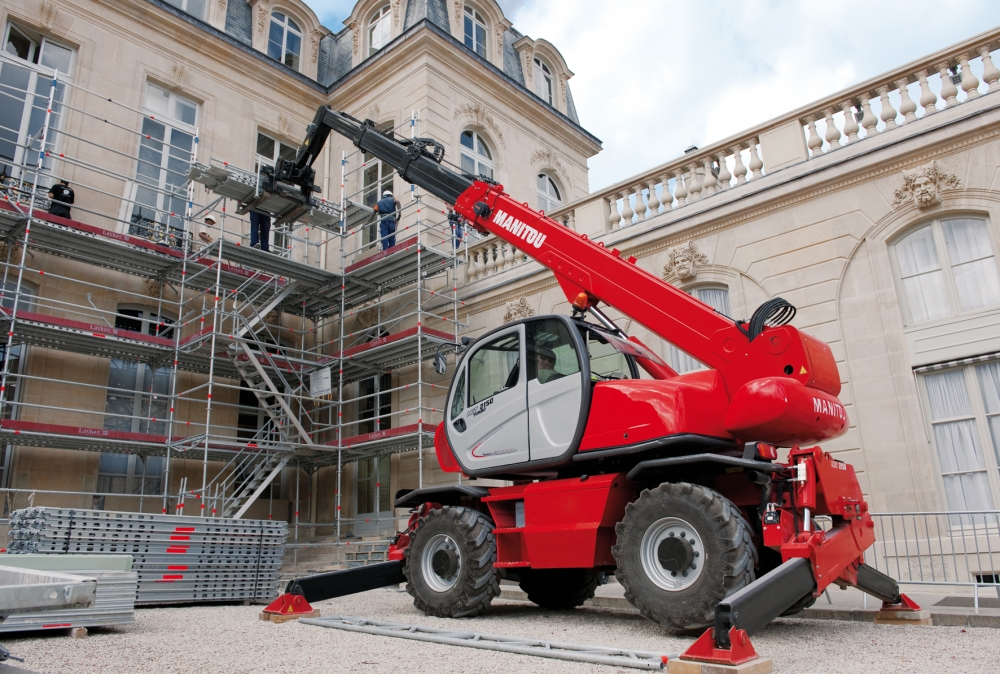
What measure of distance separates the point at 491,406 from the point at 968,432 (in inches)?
265

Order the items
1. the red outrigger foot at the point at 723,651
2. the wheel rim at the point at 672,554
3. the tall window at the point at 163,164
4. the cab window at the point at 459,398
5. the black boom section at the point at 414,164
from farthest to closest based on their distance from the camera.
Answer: the tall window at the point at 163,164, the black boom section at the point at 414,164, the cab window at the point at 459,398, the wheel rim at the point at 672,554, the red outrigger foot at the point at 723,651

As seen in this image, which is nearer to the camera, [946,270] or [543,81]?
[946,270]

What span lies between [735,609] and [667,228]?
9.40m

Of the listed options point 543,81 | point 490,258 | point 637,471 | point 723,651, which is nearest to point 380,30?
point 543,81

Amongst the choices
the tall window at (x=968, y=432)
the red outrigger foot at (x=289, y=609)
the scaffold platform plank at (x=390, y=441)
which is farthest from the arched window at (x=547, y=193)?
the red outrigger foot at (x=289, y=609)

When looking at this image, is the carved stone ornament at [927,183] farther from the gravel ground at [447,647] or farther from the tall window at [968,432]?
the gravel ground at [447,647]

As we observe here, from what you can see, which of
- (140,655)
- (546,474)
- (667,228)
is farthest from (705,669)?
(667,228)

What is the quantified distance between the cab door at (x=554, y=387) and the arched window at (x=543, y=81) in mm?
17933

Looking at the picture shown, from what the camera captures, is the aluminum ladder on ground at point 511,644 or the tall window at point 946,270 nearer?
the aluminum ladder on ground at point 511,644

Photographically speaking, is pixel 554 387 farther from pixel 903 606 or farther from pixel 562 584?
pixel 903 606

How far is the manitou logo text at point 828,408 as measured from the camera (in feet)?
20.2

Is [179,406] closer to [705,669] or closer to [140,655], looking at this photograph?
[140,655]

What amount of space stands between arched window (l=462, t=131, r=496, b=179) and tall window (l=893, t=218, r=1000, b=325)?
38.6 ft

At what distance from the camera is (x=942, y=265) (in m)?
10.4
